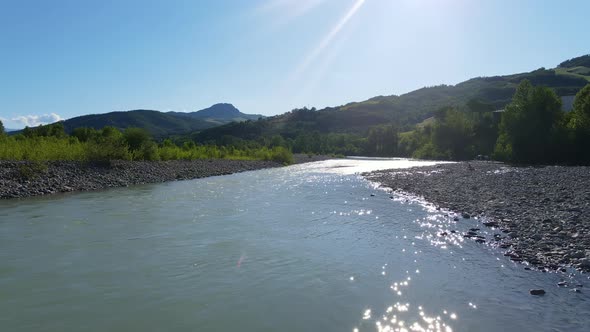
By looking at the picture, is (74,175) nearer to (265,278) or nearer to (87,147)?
(87,147)

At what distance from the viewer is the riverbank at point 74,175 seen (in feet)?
82.9

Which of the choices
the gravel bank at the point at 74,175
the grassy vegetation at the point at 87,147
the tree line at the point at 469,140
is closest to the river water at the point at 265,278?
the gravel bank at the point at 74,175

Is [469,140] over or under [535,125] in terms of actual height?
under

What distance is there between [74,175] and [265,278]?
27065 millimetres

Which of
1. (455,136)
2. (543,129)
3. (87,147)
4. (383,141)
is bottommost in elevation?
(383,141)

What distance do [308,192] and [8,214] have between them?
60.0 feet

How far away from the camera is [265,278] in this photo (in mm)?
9602

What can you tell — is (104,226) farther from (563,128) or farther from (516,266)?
(563,128)

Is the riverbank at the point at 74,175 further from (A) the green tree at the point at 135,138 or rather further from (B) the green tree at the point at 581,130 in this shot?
(B) the green tree at the point at 581,130

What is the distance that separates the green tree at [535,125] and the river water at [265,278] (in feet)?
131

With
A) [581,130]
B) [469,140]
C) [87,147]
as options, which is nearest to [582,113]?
[581,130]

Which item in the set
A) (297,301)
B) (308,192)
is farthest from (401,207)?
(297,301)

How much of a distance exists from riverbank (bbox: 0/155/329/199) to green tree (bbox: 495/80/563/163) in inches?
1658

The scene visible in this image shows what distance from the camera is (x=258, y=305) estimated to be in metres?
7.96
